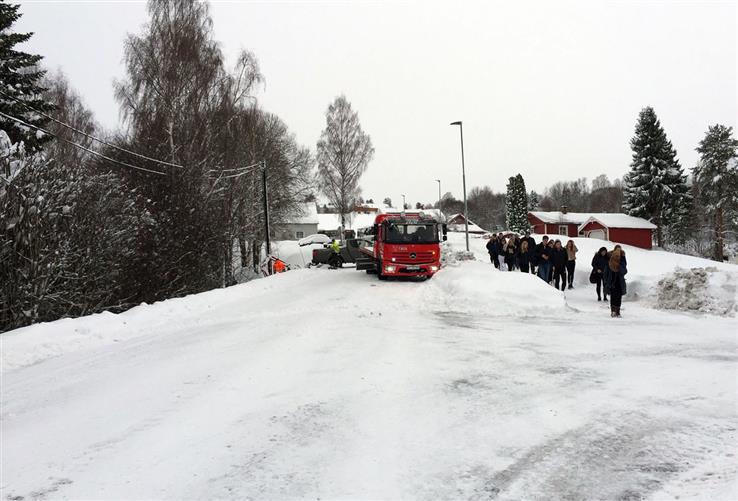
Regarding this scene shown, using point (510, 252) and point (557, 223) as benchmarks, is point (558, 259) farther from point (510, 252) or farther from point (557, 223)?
point (557, 223)

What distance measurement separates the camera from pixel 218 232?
1841cm

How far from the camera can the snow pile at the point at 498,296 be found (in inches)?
428

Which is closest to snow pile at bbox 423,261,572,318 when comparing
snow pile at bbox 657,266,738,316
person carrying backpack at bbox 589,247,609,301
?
person carrying backpack at bbox 589,247,609,301

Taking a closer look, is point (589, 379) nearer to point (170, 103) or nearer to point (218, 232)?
point (218, 232)

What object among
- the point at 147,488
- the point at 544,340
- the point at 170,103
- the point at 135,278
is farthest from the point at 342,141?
the point at 147,488

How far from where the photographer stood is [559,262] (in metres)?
15.1

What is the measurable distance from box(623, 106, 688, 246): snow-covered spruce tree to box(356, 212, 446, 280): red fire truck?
37.9m

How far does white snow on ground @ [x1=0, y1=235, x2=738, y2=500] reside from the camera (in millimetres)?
3205

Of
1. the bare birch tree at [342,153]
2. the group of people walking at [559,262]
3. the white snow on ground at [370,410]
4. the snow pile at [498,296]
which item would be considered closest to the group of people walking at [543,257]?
the group of people walking at [559,262]

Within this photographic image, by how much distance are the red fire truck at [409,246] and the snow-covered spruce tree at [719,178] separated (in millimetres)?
35321

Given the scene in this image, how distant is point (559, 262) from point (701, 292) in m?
4.33

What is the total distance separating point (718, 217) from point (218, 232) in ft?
141

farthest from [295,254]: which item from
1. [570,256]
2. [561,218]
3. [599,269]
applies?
[561,218]

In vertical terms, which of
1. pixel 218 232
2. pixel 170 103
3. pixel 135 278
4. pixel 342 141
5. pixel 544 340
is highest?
pixel 342 141
